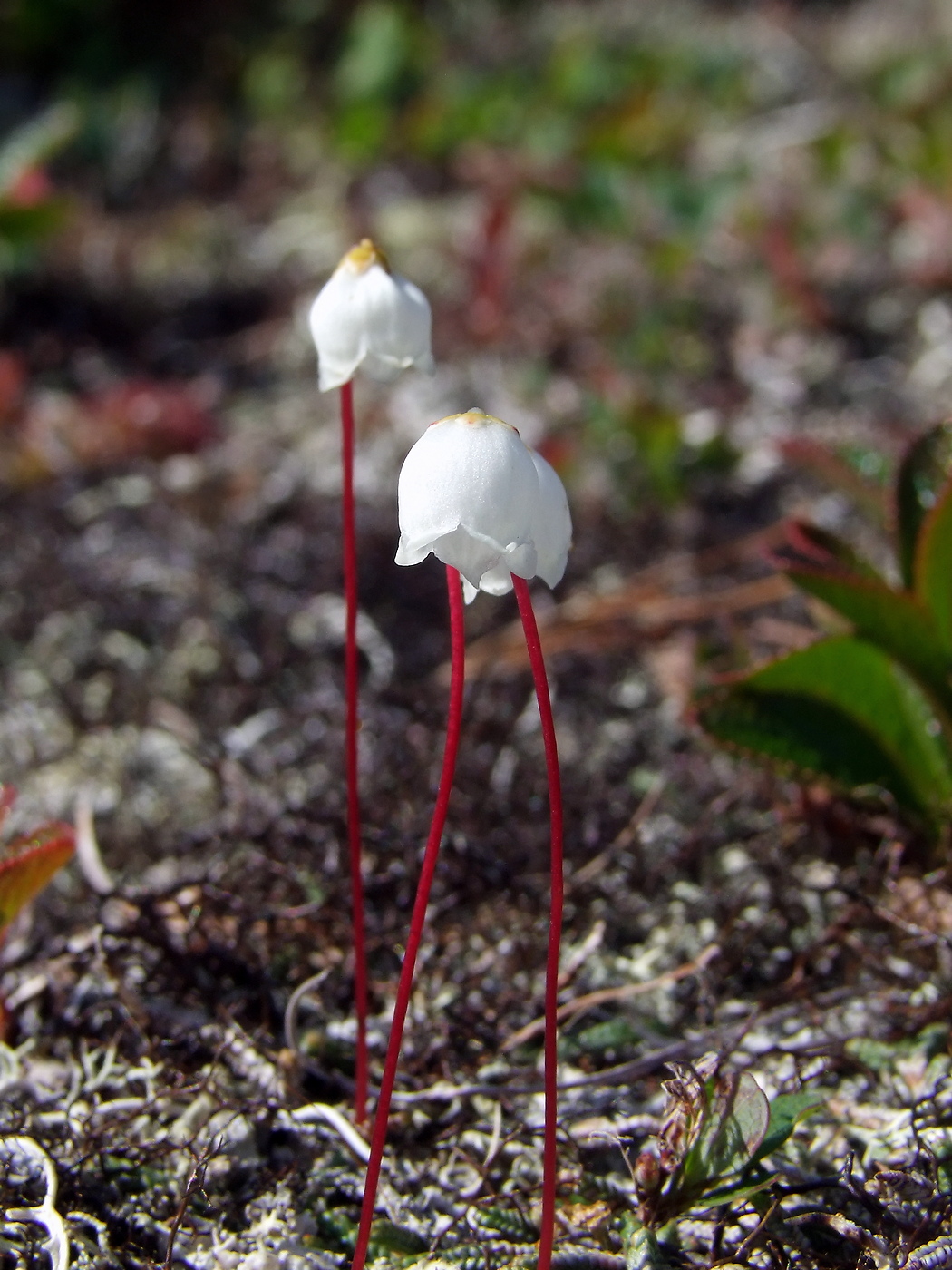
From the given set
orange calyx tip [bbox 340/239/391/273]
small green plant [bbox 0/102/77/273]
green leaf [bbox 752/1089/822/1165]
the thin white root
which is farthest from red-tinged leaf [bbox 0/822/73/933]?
small green plant [bbox 0/102/77/273]

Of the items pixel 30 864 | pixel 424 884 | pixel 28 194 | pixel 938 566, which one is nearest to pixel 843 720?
pixel 938 566

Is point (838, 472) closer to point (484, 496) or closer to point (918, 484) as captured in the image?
point (918, 484)

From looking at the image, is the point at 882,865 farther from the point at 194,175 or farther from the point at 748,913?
the point at 194,175

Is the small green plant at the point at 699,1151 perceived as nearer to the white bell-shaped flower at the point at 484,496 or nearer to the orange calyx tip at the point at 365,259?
the white bell-shaped flower at the point at 484,496

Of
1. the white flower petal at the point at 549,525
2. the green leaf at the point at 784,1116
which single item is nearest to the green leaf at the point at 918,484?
the green leaf at the point at 784,1116

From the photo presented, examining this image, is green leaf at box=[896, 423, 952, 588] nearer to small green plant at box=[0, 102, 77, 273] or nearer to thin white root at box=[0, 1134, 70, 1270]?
thin white root at box=[0, 1134, 70, 1270]
